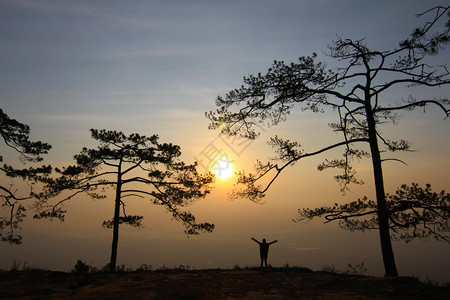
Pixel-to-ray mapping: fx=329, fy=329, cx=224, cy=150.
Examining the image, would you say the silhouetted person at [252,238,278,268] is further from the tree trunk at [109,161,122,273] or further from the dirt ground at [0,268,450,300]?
the tree trunk at [109,161,122,273]

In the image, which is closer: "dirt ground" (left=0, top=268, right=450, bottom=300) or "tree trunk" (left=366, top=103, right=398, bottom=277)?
"dirt ground" (left=0, top=268, right=450, bottom=300)

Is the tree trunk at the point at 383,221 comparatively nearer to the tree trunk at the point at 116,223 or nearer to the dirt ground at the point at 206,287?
the dirt ground at the point at 206,287

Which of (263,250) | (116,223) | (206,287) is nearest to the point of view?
(206,287)

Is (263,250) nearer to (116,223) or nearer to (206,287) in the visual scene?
(206,287)

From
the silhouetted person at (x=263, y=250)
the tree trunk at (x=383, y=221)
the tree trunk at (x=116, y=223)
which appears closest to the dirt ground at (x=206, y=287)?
the tree trunk at (x=383, y=221)

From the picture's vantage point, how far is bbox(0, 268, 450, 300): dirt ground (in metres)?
9.14

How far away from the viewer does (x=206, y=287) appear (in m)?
10.5

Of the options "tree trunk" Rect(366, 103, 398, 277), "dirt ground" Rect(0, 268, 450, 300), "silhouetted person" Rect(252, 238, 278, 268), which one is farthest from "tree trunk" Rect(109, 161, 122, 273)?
"tree trunk" Rect(366, 103, 398, 277)

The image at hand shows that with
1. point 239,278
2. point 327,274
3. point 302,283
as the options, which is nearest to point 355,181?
point 327,274

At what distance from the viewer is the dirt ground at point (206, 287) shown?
9141 mm

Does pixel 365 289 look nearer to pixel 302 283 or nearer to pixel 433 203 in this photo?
pixel 302 283

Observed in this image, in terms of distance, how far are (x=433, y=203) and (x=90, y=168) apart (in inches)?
761

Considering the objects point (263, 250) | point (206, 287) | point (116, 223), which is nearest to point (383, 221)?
point (263, 250)

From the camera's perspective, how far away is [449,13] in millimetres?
8500
